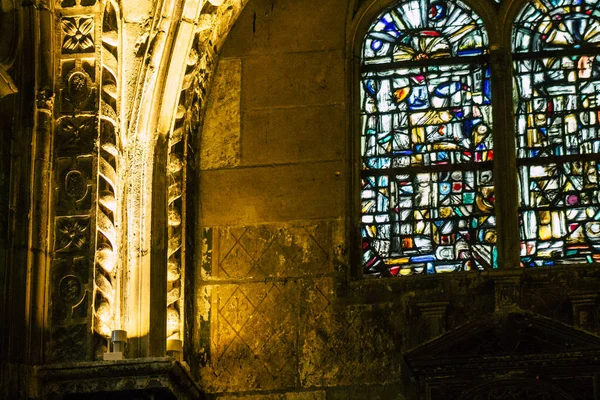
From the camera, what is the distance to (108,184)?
1528 centimetres

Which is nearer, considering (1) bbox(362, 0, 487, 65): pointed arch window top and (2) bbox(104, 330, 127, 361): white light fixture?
(2) bbox(104, 330, 127, 361): white light fixture

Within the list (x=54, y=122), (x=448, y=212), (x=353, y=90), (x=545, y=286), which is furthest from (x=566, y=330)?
(x=54, y=122)

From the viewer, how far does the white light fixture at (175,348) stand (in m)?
15.3

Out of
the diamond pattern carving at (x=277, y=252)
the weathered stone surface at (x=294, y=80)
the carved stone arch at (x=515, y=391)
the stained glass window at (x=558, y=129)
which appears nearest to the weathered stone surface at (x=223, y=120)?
the weathered stone surface at (x=294, y=80)

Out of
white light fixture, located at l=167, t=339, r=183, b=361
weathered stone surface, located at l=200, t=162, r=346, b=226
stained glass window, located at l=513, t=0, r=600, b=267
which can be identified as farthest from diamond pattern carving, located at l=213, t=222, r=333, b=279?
stained glass window, located at l=513, t=0, r=600, b=267

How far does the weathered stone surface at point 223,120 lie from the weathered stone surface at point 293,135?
0.10m

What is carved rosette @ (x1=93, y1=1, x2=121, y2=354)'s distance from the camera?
14969mm

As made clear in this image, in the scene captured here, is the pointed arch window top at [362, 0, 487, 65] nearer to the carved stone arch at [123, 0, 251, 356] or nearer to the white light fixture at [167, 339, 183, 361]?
the carved stone arch at [123, 0, 251, 356]

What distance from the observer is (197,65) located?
16.1 m

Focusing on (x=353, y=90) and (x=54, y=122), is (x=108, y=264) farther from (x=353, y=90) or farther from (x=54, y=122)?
(x=353, y=90)

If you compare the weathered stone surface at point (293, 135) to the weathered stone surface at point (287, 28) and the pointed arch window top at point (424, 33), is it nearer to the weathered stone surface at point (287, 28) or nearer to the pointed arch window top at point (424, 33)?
the weathered stone surface at point (287, 28)

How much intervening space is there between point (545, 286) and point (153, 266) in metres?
3.01

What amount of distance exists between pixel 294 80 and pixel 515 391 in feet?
11.2

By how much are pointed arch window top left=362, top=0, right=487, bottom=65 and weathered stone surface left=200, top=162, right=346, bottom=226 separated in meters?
1.18
